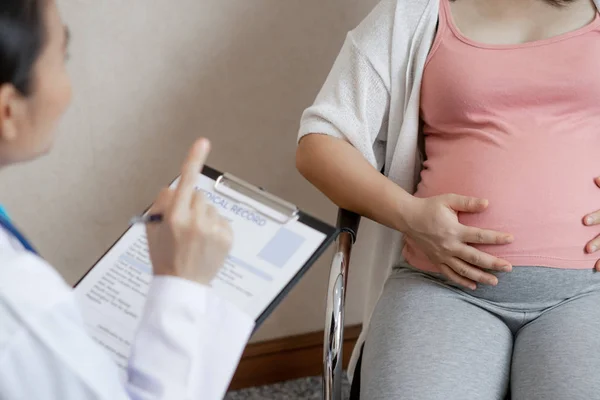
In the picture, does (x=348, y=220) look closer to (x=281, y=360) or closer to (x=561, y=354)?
(x=561, y=354)

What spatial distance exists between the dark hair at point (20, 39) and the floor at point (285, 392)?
1205 mm

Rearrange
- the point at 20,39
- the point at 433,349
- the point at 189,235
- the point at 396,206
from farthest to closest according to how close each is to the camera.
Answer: the point at 396,206 → the point at 433,349 → the point at 189,235 → the point at 20,39

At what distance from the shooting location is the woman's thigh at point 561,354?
79 cm

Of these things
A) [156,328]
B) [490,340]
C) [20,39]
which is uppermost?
[20,39]

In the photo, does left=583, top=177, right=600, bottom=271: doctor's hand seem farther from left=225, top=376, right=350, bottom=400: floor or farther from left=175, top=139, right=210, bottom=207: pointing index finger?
left=225, top=376, right=350, bottom=400: floor

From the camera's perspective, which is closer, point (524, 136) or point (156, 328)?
point (156, 328)

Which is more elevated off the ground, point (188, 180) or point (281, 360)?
point (188, 180)

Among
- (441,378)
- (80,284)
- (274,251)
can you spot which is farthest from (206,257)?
(441,378)

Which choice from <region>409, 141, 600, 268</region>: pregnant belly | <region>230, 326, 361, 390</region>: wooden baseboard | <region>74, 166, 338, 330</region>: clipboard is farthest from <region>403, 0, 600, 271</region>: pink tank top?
<region>230, 326, 361, 390</region>: wooden baseboard

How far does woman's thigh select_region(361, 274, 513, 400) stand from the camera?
824 millimetres

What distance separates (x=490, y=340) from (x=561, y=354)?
0.09m

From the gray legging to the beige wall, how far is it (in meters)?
0.49

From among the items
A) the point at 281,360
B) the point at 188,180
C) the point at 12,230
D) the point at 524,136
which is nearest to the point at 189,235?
the point at 188,180

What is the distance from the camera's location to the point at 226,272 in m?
0.75
